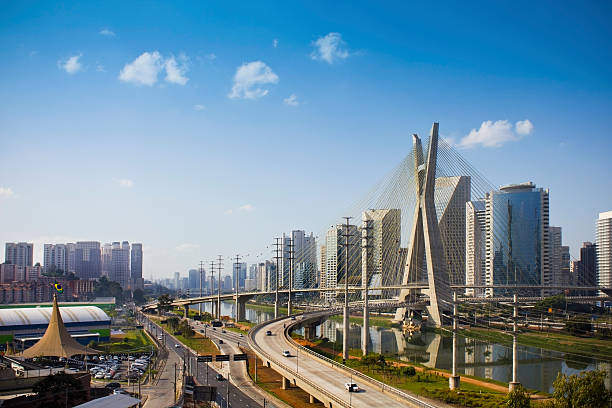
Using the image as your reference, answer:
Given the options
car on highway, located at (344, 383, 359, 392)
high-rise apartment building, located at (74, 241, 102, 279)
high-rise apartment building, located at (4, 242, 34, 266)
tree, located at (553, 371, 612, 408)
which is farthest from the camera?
high-rise apartment building, located at (74, 241, 102, 279)

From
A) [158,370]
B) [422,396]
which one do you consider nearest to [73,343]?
[158,370]

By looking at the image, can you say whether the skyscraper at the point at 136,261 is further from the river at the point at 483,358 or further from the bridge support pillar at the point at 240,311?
the river at the point at 483,358

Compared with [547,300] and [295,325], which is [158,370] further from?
[547,300]

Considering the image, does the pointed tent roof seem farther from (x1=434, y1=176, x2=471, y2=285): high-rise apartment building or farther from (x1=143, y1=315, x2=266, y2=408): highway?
(x1=434, y1=176, x2=471, y2=285): high-rise apartment building

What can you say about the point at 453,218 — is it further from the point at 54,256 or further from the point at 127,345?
the point at 54,256

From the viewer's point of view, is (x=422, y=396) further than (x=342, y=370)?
No

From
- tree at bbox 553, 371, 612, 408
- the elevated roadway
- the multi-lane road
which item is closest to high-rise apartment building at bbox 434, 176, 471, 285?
the multi-lane road
